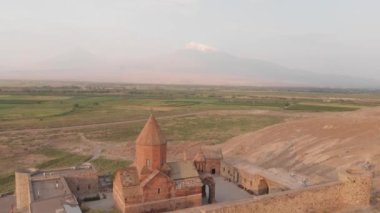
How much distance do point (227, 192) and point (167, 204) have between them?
5.51 meters

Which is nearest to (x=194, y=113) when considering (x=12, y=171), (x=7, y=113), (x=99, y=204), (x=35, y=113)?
(x=35, y=113)

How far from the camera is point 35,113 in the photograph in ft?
231

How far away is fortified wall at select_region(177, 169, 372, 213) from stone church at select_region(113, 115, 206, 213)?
4.67m

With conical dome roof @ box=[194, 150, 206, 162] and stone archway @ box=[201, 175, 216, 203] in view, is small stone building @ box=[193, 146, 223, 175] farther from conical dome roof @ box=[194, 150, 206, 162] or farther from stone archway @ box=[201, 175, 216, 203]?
stone archway @ box=[201, 175, 216, 203]

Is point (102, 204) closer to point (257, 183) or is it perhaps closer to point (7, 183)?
point (257, 183)

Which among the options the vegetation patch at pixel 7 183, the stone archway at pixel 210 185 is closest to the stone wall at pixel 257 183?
the stone archway at pixel 210 185

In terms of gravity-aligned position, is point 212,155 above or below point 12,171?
above

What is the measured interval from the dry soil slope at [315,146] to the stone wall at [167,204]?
939 centimetres

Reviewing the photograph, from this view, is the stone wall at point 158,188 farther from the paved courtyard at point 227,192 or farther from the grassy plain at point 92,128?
the grassy plain at point 92,128

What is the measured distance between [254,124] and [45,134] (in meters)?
32.1

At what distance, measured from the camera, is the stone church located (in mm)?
20172

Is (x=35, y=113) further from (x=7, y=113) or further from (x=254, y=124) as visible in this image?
(x=254, y=124)

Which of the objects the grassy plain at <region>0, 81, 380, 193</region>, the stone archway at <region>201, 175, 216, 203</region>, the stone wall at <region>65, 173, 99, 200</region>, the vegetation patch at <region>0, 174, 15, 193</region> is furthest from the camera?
the grassy plain at <region>0, 81, 380, 193</region>

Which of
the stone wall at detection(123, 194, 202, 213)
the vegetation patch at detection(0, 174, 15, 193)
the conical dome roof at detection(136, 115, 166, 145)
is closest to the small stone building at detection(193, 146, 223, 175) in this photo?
the stone wall at detection(123, 194, 202, 213)
